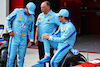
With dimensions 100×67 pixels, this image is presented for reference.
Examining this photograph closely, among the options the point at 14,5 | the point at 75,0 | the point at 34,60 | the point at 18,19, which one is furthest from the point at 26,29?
the point at 75,0

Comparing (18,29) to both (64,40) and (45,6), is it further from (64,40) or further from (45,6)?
(64,40)

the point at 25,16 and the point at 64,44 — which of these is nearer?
the point at 64,44

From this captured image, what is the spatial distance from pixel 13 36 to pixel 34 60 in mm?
2540

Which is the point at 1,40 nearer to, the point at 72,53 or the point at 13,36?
the point at 13,36

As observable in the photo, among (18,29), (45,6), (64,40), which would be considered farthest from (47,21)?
(64,40)

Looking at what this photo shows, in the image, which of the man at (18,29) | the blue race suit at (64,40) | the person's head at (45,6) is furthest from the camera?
the man at (18,29)

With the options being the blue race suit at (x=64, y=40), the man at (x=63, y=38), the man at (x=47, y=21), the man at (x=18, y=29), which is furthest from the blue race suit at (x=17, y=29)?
the blue race suit at (x=64, y=40)

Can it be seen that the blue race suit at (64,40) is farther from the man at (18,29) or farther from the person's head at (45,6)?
the man at (18,29)

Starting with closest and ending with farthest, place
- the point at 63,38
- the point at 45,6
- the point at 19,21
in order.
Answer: the point at 63,38 < the point at 45,6 < the point at 19,21

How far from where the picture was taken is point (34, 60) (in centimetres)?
813

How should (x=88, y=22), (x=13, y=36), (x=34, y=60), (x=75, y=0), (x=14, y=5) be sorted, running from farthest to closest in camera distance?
(x=88, y=22) < (x=75, y=0) < (x=14, y=5) < (x=34, y=60) < (x=13, y=36)

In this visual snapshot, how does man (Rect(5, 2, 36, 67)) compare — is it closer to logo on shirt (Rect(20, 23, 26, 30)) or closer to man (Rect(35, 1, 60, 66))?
logo on shirt (Rect(20, 23, 26, 30))

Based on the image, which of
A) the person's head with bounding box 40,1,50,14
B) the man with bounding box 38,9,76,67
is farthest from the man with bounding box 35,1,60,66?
the man with bounding box 38,9,76,67

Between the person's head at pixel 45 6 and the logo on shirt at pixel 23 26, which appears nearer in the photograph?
the person's head at pixel 45 6
